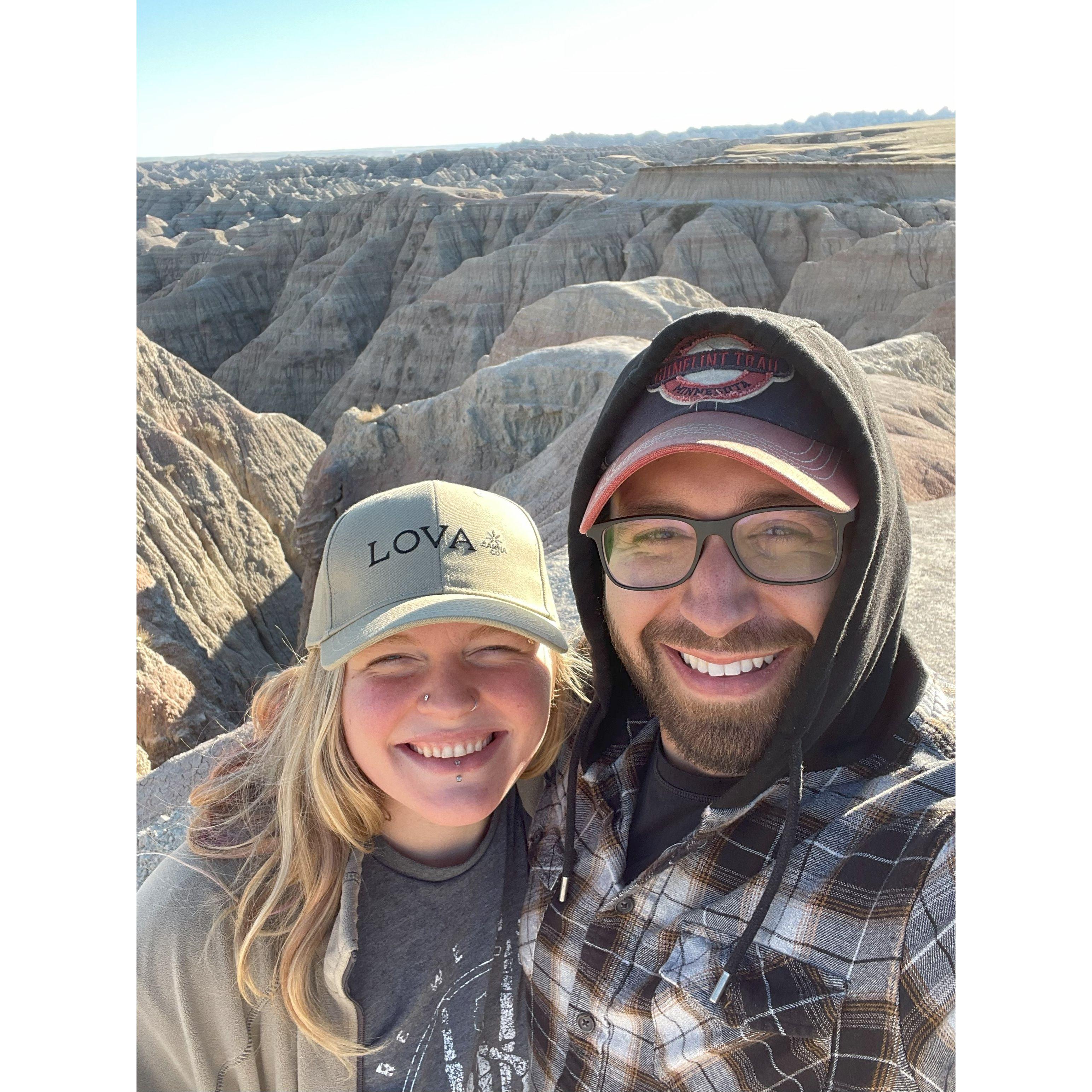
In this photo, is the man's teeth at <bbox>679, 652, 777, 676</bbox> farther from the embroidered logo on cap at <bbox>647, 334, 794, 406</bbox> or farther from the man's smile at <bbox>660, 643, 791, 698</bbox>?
the embroidered logo on cap at <bbox>647, 334, 794, 406</bbox>

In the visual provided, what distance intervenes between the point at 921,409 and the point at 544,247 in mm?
30394

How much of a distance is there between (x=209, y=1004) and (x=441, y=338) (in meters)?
35.7

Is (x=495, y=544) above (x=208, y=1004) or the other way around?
above

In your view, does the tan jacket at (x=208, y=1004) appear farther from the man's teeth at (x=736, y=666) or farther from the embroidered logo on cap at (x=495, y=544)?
the man's teeth at (x=736, y=666)

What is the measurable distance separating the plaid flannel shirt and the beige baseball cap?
48cm

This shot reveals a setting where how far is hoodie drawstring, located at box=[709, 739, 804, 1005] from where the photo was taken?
1548 millimetres

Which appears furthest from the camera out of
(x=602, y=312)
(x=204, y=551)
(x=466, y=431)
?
(x=602, y=312)

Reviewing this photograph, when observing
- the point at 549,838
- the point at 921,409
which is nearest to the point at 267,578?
the point at 921,409

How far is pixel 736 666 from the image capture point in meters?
1.69

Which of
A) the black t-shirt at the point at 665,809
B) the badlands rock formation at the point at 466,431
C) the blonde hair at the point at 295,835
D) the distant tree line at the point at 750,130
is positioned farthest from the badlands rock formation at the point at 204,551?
the distant tree line at the point at 750,130

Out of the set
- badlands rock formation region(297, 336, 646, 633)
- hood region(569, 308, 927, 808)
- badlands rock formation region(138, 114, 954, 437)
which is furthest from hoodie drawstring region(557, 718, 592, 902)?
badlands rock formation region(138, 114, 954, 437)

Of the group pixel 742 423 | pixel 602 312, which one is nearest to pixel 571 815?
pixel 742 423

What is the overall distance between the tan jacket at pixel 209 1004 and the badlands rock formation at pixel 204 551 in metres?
8.01

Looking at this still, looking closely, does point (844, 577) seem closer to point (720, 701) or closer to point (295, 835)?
point (720, 701)
